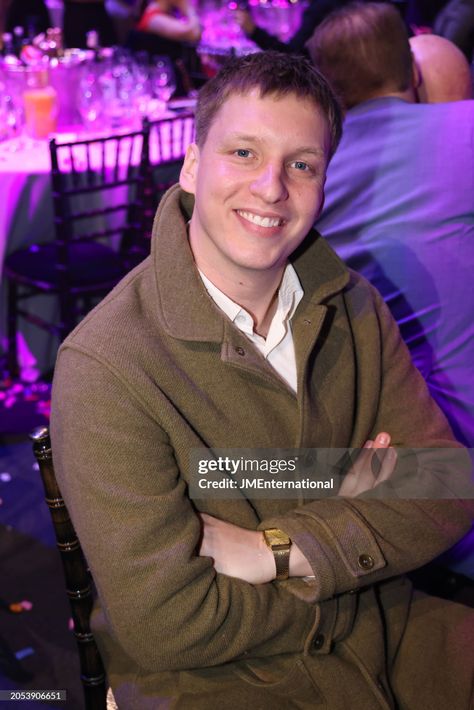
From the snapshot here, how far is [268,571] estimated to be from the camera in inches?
53.9

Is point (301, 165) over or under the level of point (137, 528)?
over

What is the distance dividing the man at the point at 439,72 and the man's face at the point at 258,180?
4.07 feet

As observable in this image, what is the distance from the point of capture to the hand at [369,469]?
1.54m

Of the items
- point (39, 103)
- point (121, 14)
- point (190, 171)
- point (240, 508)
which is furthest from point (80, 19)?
point (240, 508)

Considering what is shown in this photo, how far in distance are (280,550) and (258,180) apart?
60cm

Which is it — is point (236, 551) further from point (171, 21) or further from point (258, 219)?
point (171, 21)

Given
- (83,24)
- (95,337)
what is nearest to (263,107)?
(95,337)

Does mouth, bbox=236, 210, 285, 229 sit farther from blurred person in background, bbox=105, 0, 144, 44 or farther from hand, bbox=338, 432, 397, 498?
blurred person in background, bbox=105, 0, 144, 44

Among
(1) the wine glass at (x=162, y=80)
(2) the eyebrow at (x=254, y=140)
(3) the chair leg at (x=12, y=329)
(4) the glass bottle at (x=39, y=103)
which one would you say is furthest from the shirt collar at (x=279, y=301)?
(1) the wine glass at (x=162, y=80)

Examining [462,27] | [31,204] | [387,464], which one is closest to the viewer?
[387,464]

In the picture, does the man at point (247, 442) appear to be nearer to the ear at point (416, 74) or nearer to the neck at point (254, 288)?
the neck at point (254, 288)

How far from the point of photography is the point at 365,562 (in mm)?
1410

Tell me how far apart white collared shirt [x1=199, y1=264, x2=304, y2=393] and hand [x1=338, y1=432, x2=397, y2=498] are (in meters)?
0.20

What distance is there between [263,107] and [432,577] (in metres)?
1.13
